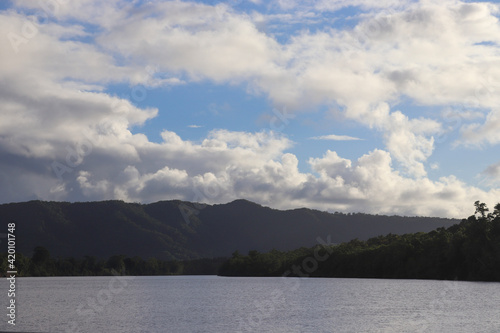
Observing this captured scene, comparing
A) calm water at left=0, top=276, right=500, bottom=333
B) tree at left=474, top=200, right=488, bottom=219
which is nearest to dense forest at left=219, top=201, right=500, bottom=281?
tree at left=474, top=200, right=488, bottom=219

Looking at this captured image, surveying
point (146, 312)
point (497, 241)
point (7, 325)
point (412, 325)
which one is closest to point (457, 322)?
point (412, 325)

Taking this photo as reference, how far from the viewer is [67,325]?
60.8 m

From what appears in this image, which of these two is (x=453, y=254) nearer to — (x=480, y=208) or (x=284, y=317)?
(x=480, y=208)

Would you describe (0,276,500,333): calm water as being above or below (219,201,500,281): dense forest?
below

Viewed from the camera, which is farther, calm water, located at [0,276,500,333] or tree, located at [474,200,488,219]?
tree, located at [474,200,488,219]

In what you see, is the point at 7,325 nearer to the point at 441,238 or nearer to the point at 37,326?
the point at 37,326

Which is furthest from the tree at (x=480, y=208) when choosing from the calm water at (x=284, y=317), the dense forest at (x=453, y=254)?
the calm water at (x=284, y=317)

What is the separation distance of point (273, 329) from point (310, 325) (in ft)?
17.6

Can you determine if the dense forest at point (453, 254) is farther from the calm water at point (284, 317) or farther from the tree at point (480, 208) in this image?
the calm water at point (284, 317)

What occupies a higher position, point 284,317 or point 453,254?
point 453,254

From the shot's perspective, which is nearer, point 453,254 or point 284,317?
point 284,317

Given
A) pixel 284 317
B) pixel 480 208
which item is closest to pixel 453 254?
pixel 480 208

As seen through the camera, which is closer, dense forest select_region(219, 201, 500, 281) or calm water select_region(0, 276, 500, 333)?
calm water select_region(0, 276, 500, 333)

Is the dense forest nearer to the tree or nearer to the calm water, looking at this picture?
the tree
